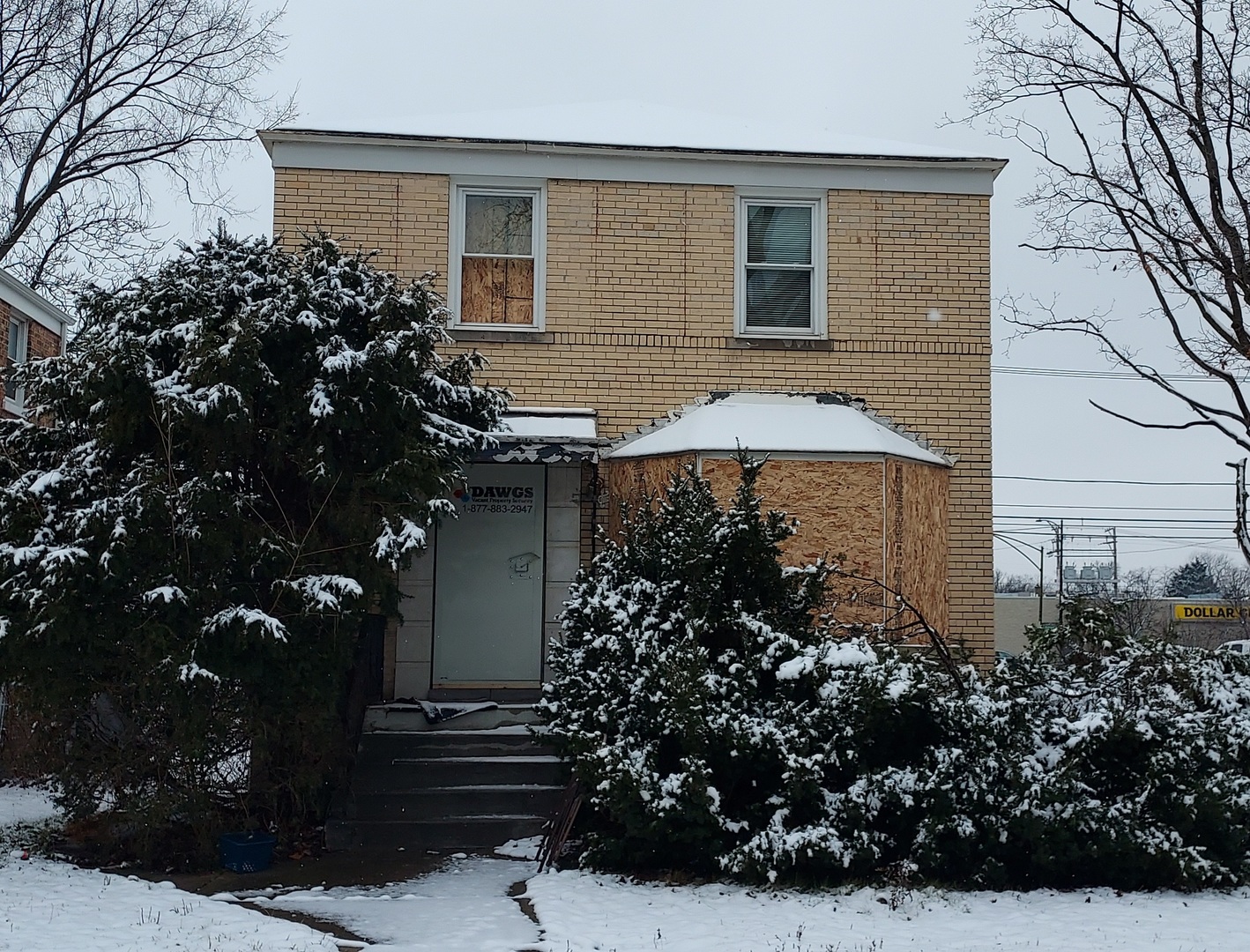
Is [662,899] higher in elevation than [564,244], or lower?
lower

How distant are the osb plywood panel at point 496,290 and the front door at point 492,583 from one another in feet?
5.05

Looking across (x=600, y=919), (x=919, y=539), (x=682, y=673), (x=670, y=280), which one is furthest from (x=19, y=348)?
(x=600, y=919)

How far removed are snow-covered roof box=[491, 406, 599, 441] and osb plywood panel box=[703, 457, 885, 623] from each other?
4.26 ft

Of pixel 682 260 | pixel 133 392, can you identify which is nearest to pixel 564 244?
pixel 682 260

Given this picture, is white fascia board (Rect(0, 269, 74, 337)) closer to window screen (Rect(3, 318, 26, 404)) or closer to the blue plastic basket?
window screen (Rect(3, 318, 26, 404))

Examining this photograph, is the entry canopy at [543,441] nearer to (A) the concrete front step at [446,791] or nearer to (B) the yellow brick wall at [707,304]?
(B) the yellow brick wall at [707,304]

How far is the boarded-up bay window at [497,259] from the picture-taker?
41.1ft

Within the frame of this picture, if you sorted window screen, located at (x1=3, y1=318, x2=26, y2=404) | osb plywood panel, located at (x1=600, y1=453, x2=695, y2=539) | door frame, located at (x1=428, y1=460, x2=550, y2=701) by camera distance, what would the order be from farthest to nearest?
window screen, located at (x1=3, y1=318, x2=26, y2=404), door frame, located at (x1=428, y1=460, x2=550, y2=701), osb plywood panel, located at (x1=600, y1=453, x2=695, y2=539)

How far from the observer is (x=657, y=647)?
852 centimetres

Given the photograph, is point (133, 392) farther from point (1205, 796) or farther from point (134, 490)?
point (1205, 796)

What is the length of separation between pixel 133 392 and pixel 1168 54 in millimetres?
10074

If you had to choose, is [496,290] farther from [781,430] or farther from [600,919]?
[600,919]

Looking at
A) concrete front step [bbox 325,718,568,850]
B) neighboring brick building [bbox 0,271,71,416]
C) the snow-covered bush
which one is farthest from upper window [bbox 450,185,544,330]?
neighboring brick building [bbox 0,271,71,416]

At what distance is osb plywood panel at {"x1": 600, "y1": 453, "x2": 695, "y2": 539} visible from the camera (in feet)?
37.3
